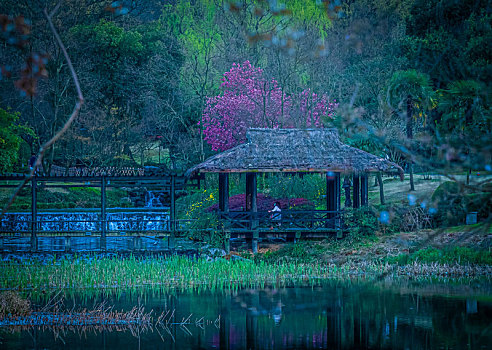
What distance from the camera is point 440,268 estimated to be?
68.6 ft

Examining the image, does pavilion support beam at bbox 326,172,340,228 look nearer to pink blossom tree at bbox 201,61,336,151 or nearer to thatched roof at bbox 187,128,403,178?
thatched roof at bbox 187,128,403,178

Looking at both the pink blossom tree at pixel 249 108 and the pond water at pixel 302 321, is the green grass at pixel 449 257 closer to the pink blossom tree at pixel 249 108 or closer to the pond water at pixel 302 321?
the pond water at pixel 302 321

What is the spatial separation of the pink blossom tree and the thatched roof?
959 centimetres

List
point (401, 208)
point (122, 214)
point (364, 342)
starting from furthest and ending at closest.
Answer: point (122, 214) → point (401, 208) → point (364, 342)

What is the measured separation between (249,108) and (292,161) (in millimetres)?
12799

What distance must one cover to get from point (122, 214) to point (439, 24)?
1966 cm

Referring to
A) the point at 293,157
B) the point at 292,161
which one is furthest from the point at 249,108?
the point at 292,161

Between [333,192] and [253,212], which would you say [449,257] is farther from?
[253,212]

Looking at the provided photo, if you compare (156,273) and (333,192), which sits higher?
(333,192)

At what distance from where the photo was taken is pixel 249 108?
36812 millimetres

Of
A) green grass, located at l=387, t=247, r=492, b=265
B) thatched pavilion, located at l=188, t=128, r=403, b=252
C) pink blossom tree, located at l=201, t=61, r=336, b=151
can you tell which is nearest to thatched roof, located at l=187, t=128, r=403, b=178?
thatched pavilion, located at l=188, t=128, r=403, b=252

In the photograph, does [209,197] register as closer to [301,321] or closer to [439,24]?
[439,24]

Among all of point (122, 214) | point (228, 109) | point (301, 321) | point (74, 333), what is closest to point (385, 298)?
point (301, 321)

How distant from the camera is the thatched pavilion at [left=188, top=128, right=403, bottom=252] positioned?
24.3m
